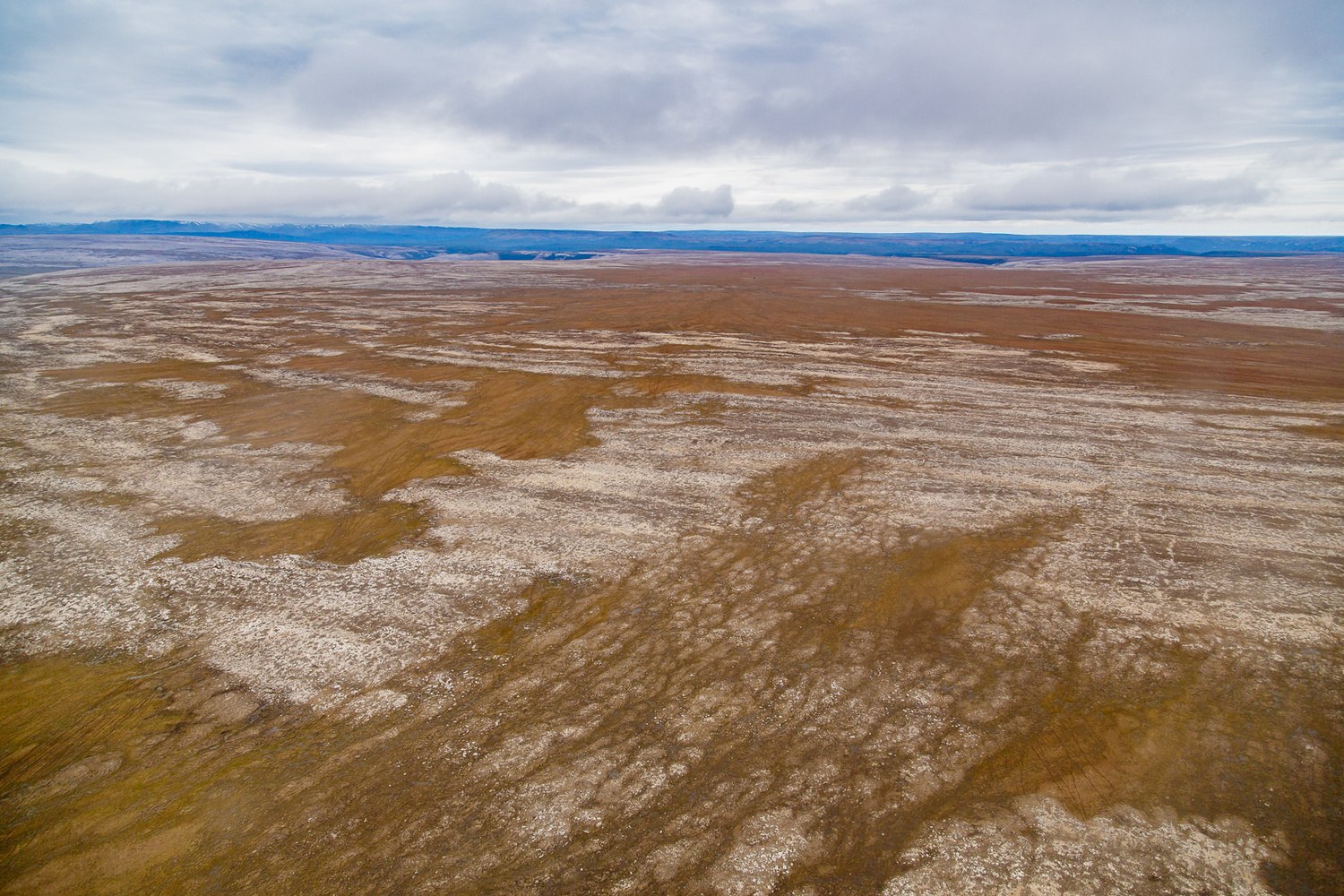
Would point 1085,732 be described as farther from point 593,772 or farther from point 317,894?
point 317,894

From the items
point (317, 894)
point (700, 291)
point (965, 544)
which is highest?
point (700, 291)

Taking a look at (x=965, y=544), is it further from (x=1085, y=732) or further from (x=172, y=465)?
(x=172, y=465)

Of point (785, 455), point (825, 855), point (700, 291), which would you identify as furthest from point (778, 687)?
point (700, 291)

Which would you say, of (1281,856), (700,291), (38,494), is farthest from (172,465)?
(700,291)

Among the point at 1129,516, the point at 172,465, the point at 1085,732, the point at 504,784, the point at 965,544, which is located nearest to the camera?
the point at 504,784

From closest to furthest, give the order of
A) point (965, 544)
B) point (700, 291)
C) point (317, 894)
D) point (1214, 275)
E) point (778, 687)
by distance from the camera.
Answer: point (317, 894) < point (778, 687) < point (965, 544) < point (700, 291) < point (1214, 275)

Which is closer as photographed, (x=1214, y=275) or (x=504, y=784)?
(x=504, y=784)

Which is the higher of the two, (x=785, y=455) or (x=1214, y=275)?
(x=1214, y=275)
